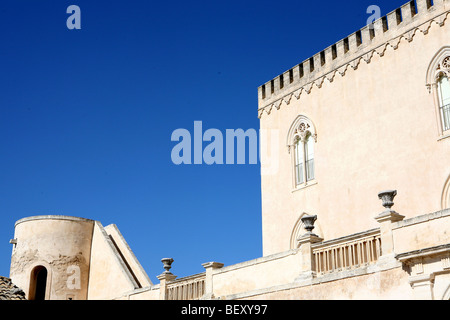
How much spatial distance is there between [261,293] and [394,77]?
7572 millimetres

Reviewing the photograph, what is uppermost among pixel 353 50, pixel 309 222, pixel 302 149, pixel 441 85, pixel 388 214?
pixel 353 50

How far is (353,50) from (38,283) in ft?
51.8

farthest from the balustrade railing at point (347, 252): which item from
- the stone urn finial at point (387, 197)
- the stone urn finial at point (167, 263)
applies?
the stone urn finial at point (167, 263)

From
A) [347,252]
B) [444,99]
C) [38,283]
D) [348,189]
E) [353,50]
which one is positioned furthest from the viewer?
[38,283]

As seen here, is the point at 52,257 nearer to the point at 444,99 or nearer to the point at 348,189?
the point at 348,189

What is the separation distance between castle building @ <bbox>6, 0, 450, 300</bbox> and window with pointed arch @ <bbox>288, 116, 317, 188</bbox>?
0.04 m

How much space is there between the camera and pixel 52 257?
24.9m

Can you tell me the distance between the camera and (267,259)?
49.4 ft

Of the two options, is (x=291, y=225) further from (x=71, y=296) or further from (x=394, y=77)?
(x=71, y=296)

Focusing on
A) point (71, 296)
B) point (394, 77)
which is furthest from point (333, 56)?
point (71, 296)

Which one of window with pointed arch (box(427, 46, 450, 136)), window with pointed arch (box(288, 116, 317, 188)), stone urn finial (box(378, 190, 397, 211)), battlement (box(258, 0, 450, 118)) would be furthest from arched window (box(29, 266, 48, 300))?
stone urn finial (box(378, 190, 397, 211))

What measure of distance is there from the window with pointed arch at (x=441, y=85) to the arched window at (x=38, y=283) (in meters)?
16.8

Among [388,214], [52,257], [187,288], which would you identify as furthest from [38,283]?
[388,214]
